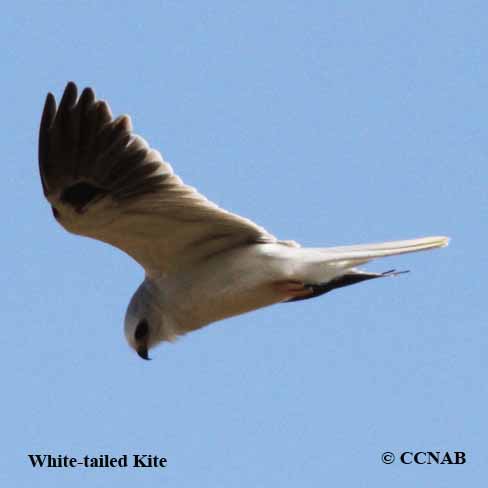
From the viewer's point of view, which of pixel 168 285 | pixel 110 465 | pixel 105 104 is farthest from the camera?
pixel 110 465

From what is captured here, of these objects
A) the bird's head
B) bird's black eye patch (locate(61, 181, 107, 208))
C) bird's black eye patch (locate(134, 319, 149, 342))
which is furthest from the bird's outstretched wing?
bird's black eye patch (locate(134, 319, 149, 342))

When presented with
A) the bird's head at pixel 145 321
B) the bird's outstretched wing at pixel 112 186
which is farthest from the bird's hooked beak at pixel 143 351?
the bird's outstretched wing at pixel 112 186

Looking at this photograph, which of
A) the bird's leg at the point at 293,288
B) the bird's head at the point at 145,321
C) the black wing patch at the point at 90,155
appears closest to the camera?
the black wing patch at the point at 90,155

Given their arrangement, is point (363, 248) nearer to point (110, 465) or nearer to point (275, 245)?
point (275, 245)

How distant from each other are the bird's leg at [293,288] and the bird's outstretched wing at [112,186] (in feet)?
1.04

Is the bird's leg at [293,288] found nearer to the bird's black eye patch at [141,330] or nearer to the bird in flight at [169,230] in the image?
the bird in flight at [169,230]

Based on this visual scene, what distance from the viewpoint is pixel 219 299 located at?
9477 millimetres

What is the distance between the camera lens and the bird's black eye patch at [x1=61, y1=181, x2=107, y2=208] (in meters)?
9.17

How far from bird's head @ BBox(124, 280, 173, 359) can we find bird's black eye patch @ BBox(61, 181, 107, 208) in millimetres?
954

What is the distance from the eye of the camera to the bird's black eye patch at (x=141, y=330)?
10109 mm

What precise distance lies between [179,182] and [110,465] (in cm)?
307

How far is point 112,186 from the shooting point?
919 cm

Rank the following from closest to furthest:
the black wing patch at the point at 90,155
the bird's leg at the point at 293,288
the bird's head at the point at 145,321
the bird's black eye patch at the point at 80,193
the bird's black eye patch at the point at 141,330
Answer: the black wing patch at the point at 90,155 < the bird's black eye patch at the point at 80,193 < the bird's leg at the point at 293,288 < the bird's head at the point at 145,321 < the bird's black eye patch at the point at 141,330

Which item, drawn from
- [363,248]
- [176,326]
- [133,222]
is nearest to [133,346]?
[176,326]
